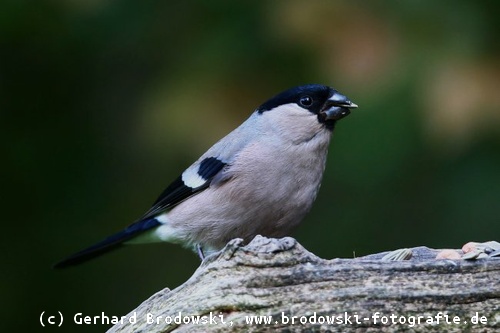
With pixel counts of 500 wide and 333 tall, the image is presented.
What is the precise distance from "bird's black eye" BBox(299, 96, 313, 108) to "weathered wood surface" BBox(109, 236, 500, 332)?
4.42 ft

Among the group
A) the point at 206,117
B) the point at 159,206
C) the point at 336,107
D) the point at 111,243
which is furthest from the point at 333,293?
the point at 206,117

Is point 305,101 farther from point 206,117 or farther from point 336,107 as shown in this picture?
point 206,117

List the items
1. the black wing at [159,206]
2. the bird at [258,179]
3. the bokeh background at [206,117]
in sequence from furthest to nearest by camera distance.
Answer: the bokeh background at [206,117] → the black wing at [159,206] → the bird at [258,179]

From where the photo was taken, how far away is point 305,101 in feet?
12.4

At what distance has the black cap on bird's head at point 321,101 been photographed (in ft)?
12.1

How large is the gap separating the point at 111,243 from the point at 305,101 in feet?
3.71

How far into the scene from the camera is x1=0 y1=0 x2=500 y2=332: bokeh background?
4.30m

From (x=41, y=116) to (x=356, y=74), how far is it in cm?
191

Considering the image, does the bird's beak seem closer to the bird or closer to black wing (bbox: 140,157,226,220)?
the bird

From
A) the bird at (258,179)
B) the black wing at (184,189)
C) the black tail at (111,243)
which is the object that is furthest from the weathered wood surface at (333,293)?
the black tail at (111,243)

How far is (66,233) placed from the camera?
5.03 m

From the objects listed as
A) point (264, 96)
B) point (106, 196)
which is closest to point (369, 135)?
point (264, 96)

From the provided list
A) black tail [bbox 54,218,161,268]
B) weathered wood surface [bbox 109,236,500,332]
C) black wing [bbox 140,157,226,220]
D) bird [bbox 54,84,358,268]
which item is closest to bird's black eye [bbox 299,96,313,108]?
bird [bbox 54,84,358,268]

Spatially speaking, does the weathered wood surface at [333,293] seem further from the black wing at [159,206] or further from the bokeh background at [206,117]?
the bokeh background at [206,117]
